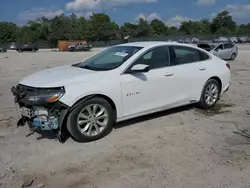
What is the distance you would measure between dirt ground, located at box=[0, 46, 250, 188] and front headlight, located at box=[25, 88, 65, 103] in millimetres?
775

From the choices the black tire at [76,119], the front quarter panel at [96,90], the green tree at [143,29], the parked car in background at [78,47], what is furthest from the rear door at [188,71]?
the green tree at [143,29]

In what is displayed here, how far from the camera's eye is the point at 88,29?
104125mm

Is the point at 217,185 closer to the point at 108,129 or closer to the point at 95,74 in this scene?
the point at 108,129

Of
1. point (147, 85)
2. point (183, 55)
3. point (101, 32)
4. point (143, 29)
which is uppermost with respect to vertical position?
point (143, 29)

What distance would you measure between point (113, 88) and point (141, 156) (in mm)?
1301

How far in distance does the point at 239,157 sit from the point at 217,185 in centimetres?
96

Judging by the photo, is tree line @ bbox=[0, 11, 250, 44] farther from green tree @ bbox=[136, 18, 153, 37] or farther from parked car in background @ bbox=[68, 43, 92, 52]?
parked car in background @ bbox=[68, 43, 92, 52]

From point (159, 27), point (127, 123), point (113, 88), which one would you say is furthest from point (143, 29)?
point (113, 88)

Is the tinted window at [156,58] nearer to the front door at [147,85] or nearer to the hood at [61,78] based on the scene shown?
the front door at [147,85]

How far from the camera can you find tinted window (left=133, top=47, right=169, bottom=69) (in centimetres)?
582

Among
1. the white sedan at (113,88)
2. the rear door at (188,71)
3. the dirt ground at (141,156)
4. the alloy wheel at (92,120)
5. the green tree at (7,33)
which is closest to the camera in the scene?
the dirt ground at (141,156)

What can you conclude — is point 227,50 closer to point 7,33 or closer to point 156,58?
point 156,58

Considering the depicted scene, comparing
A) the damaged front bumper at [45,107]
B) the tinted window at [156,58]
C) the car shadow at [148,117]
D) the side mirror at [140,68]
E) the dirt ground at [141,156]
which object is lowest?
the dirt ground at [141,156]

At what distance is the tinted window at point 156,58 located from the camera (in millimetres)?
5820
